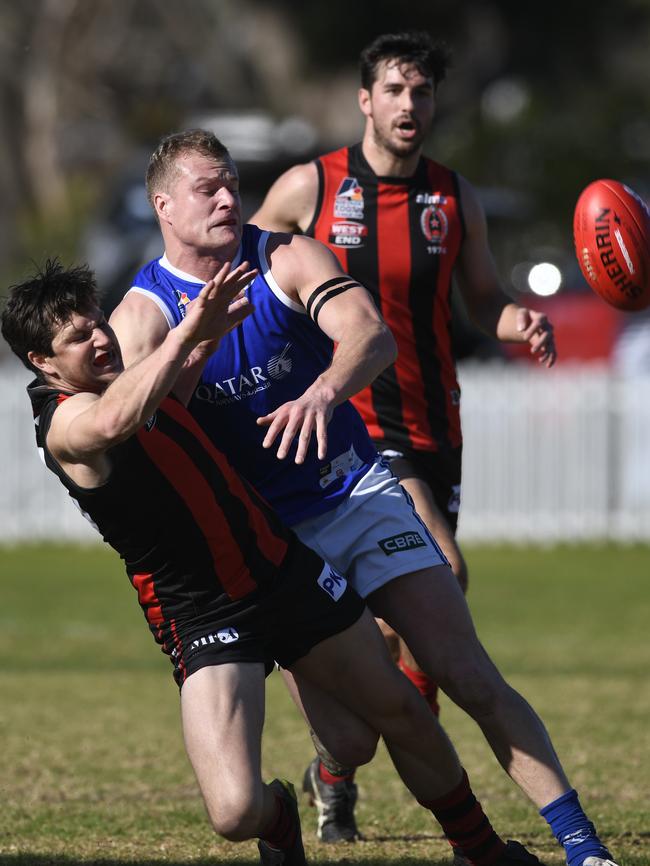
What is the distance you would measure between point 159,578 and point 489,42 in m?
29.2

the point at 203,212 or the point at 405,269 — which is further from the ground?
the point at 203,212

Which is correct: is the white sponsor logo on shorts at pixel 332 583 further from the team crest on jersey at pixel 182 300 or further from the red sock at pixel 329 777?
the red sock at pixel 329 777

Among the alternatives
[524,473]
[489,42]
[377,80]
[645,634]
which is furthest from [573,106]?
[377,80]

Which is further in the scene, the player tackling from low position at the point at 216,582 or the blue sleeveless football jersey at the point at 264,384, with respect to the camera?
the blue sleeveless football jersey at the point at 264,384

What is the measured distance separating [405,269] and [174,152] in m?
1.53

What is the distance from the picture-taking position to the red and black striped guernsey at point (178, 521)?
445cm

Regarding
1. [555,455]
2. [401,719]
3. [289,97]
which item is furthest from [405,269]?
[289,97]

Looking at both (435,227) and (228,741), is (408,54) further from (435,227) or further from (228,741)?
(228,741)

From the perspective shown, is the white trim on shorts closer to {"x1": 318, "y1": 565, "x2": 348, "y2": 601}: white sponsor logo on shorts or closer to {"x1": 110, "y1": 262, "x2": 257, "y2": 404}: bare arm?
{"x1": 318, "y1": 565, "x2": 348, "y2": 601}: white sponsor logo on shorts

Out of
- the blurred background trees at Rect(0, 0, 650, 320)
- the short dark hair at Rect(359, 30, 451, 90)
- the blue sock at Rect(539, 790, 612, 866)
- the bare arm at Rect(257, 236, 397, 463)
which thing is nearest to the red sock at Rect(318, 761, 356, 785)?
the blue sock at Rect(539, 790, 612, 866)

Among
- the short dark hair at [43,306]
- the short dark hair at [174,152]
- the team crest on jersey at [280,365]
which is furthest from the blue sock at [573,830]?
the short dark hair at [174,152]

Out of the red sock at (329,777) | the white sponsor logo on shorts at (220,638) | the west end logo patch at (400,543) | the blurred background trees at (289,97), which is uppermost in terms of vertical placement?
the blurred background trees at (289,97)

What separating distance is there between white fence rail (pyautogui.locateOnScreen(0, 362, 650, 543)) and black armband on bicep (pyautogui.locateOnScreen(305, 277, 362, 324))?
12.4 meters

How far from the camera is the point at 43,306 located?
445 centimetres
